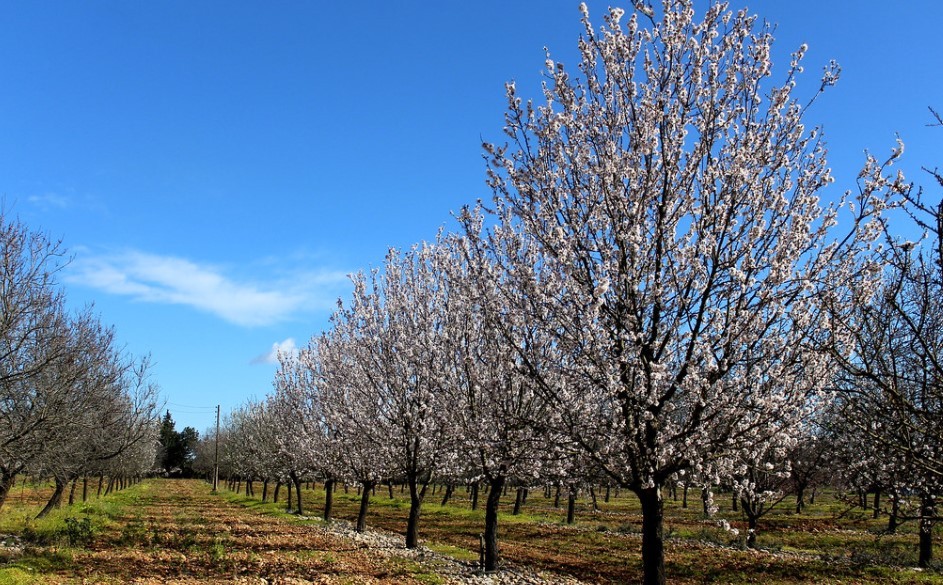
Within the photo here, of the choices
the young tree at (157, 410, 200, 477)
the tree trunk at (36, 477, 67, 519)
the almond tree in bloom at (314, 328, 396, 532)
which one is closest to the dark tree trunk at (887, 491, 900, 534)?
the almond tree in bloom at (314, 328, 396, 532)

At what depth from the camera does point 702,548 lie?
24016 mm

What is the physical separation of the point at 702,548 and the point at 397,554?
12.4 m

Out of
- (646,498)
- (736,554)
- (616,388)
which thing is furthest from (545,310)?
(736,554)

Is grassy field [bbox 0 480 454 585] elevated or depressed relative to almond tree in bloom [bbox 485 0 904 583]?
depressed

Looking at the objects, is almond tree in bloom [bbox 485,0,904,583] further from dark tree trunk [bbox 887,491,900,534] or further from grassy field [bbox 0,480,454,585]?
grassy field [bbox 0,480,454,585]

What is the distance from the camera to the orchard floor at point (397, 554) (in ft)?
49.1

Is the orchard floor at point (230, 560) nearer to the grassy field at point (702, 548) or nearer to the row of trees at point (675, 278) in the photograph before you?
the grassy field at point (702, 548)

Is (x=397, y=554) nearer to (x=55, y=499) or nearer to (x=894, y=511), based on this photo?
(x=894, y=511)

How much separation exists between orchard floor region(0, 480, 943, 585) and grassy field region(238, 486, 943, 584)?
2.3 inches

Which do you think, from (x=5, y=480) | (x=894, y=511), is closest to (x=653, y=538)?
(x=894, y=511)

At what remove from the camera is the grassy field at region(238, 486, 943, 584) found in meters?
18.4

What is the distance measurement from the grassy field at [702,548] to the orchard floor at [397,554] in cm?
6

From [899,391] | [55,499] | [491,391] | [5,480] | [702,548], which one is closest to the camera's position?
[899,391]

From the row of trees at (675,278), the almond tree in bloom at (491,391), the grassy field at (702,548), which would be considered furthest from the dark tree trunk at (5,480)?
the row of trees at (675,278)
